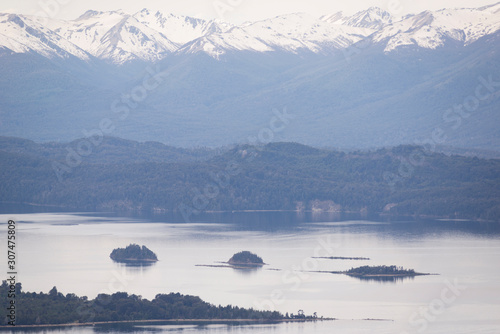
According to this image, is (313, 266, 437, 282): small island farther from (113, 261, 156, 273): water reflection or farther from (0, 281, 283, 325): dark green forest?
(0, 281, 283, 325): dark green forest

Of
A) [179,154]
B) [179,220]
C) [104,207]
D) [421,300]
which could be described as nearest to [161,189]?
[104,207]

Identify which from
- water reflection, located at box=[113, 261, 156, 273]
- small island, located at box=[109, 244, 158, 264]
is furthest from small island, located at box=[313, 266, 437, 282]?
small island, located at box=[109, 244, 158, 264]

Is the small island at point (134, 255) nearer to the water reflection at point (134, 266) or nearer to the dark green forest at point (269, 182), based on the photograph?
the water reflection at point (134, 266)

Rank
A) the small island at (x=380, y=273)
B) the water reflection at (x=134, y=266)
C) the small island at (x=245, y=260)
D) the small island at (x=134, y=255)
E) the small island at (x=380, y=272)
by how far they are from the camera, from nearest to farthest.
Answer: the small island at (x=380, y=273), the small island at (x=380, y=272), the water reflection at (x=134, y=266), the small island at (x=245, y=260), the small island at (x=134, y=255)

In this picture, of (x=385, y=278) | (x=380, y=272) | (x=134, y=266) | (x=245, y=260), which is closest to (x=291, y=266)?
(x=245, y=260)

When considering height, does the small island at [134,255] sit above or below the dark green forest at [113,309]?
above

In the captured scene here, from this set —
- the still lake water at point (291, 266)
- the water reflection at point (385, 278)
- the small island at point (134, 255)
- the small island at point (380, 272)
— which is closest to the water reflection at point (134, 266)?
the still lake water at point (291, 266)

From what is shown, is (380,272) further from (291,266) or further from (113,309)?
(113,309)
